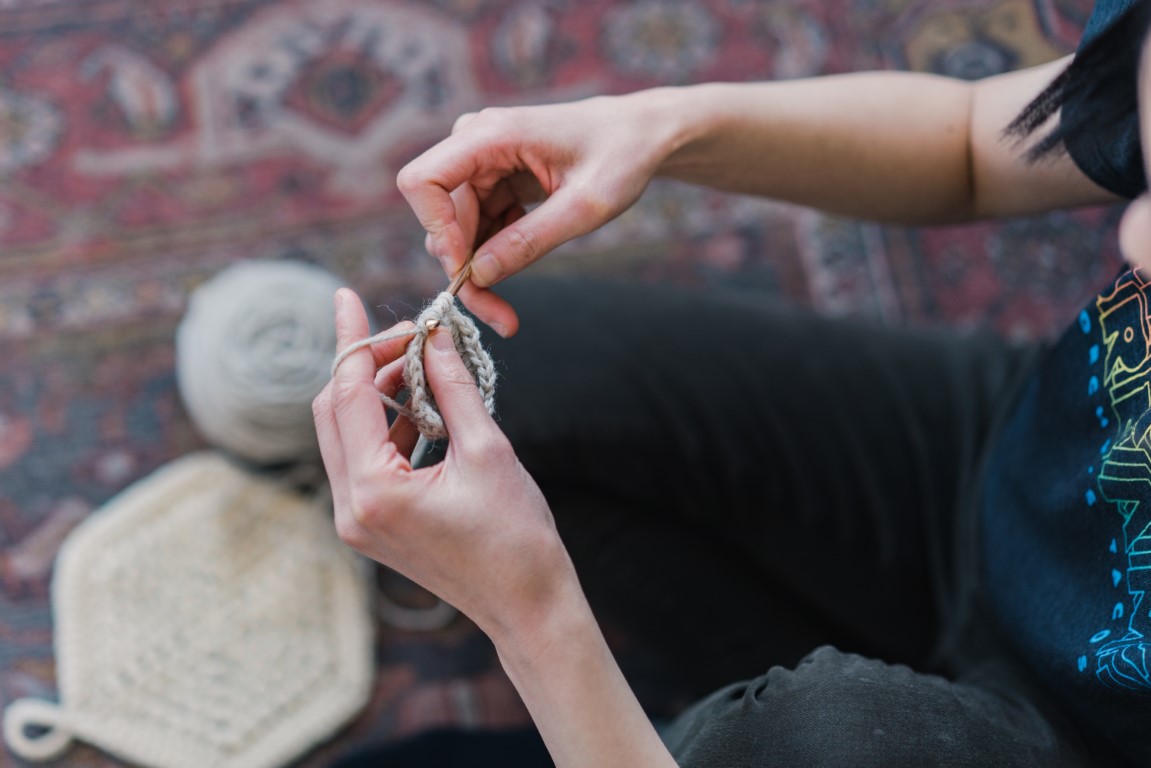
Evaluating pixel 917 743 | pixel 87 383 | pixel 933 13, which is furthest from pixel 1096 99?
pixel 87 383

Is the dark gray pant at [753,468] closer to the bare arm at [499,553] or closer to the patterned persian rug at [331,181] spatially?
the bare arm at [499,553]

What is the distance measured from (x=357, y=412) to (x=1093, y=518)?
0.46m

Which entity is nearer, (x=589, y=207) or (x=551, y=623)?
(x=551, y=623)

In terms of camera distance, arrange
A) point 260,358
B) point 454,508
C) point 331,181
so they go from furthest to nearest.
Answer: point 331,181 < point 260,358 < point 454,508

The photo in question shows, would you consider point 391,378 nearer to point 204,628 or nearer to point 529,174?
point 529,174

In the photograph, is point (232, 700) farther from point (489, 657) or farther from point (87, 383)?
point (87, 383)

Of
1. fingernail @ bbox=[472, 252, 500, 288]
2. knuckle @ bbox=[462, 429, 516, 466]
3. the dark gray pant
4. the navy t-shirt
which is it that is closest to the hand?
knuckle @ bbox=[462, 429, 516, 466]

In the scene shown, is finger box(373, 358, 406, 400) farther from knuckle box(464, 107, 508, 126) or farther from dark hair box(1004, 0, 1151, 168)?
dark hair box(1004, 0, 1151, 168)

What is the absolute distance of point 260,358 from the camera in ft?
3.46

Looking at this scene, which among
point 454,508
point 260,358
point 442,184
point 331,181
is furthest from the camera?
point 331,181

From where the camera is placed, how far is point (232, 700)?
1094 millimetres

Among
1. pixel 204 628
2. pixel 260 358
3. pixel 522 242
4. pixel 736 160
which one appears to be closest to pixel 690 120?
pixel 736 160

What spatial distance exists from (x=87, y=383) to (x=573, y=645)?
0.92 metres

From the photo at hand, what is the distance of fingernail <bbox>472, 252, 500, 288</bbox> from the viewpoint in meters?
0.65
